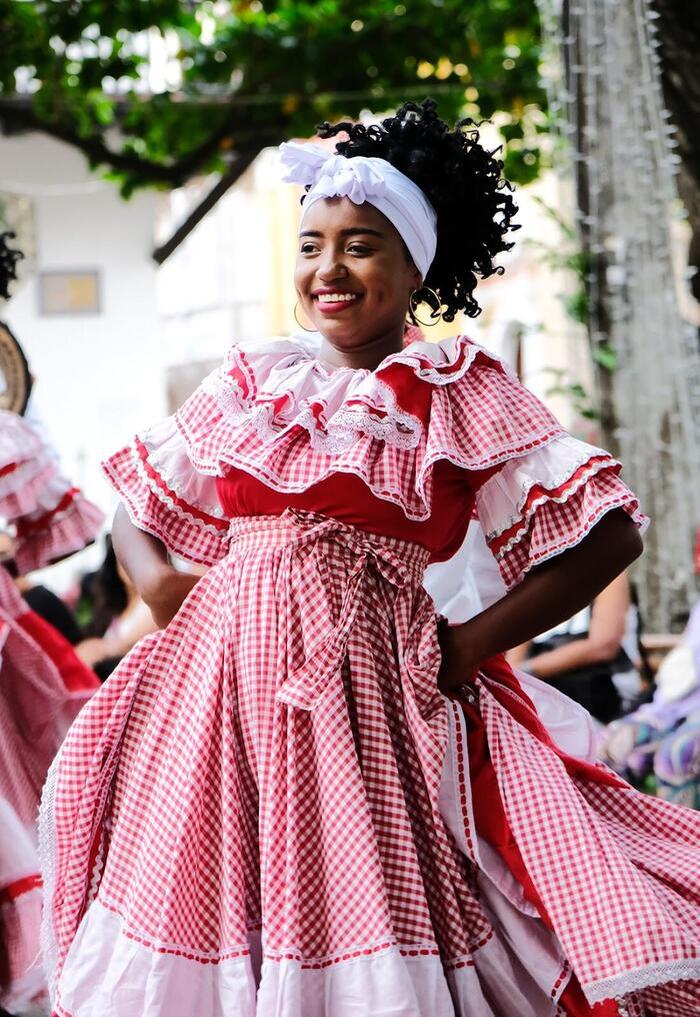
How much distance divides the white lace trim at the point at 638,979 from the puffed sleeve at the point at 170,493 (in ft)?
3.43

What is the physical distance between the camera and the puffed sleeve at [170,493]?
297cm

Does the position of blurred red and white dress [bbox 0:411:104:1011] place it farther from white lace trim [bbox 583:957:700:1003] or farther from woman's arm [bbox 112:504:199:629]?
white lace trim [bbox 583:957:700:1003]

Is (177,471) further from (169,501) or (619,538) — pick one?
(619,538)

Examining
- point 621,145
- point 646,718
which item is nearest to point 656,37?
point 621,145

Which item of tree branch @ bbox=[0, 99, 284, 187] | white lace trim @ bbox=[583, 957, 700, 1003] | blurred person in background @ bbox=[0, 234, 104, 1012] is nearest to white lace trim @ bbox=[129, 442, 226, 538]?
white lace trim @ bbox=[583, 957, 700, 1003]

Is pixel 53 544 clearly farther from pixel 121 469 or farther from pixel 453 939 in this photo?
pixel 453 939

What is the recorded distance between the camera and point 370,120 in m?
12.2

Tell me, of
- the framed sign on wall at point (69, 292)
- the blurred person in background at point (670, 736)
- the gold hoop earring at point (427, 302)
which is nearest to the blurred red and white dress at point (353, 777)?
the gold hoop earring at point (427, 302)

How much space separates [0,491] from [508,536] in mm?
2089

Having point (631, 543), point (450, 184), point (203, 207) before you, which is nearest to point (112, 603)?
point (450, 184)

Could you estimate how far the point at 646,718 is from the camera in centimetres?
541

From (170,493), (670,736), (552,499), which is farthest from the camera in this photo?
(670,736)

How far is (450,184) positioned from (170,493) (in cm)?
Answer: 79

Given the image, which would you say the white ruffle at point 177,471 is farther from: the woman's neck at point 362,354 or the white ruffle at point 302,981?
the white ruffle at point 302,981
